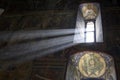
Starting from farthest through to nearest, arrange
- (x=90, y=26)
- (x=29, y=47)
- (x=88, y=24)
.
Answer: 1. (x=88, y=24)
2. (x=90, y=26)
3. (x=29, y=47)

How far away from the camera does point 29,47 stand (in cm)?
1017

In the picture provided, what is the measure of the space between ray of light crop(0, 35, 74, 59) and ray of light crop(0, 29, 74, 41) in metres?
0.30

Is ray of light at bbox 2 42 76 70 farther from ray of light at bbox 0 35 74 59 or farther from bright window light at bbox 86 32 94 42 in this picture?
bright window light at bbox 86 32 94 42

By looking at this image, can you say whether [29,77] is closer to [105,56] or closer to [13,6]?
[105,56]

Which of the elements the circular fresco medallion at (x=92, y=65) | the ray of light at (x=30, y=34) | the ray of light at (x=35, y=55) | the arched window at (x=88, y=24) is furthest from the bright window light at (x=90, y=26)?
the circular fresco medallion at (x=92, y=65)

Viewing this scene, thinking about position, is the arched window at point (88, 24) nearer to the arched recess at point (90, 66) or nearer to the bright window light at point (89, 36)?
the bright window light at point (89, 36)

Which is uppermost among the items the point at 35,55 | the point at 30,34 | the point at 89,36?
the point at 30,34

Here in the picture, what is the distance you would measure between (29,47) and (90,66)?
2473mm

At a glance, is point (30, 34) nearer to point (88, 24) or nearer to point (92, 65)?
point (88, 24)

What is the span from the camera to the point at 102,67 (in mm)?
9719

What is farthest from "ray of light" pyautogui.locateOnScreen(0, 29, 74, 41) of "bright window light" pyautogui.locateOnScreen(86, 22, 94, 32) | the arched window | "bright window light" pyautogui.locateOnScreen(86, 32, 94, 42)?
"bright window light" pyautogui.locateOnScreen(86, 22, 94, 32)

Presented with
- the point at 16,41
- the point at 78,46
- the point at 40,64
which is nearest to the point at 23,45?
the point at 16,41

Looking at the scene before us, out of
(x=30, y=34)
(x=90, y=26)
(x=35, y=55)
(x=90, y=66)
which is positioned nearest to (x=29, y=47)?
(x=35, y=55)

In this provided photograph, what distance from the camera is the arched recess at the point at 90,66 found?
9.44 m
